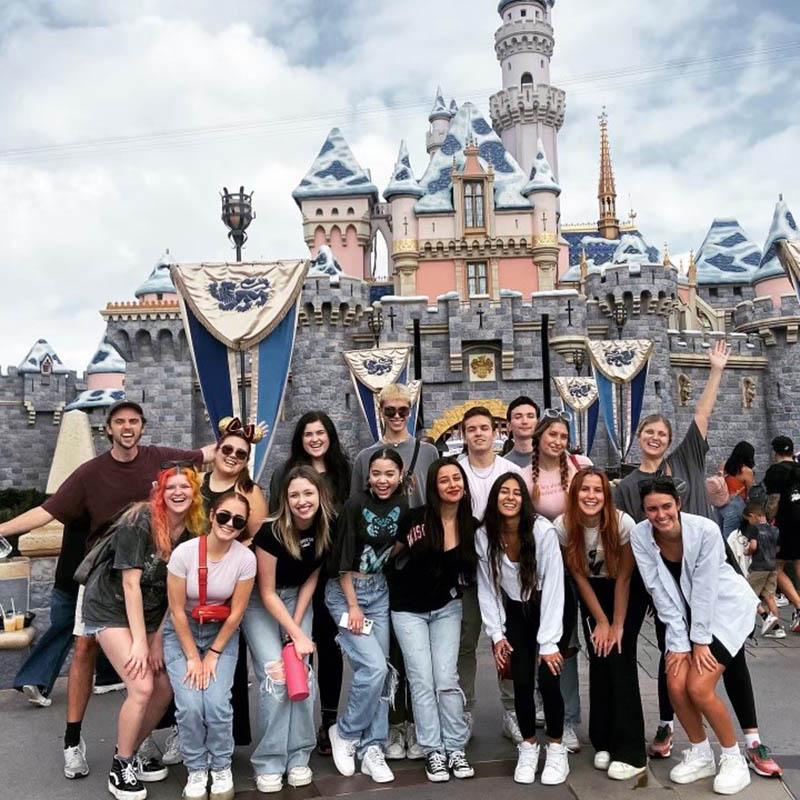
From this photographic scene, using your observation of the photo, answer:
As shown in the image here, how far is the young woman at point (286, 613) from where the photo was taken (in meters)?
3.24

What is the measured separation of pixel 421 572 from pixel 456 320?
16.7 m

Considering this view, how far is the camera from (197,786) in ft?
10.2

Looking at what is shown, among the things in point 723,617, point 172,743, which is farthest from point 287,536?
point 723,617

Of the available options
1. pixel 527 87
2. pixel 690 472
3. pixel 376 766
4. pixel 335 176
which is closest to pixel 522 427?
pixel 690 472

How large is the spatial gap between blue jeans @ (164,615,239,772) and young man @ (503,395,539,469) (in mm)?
1806

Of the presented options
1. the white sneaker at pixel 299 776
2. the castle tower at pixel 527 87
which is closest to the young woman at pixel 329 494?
the white sneaker at pixel 299 776

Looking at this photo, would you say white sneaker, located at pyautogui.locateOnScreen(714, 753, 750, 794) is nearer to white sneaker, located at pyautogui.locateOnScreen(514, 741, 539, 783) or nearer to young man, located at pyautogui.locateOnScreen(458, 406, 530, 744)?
white sneaker, located at pyautogui.locateOnScreen(514, 741, 539, 783)

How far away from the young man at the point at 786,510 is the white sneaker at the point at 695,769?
122 inches

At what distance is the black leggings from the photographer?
3268 mm

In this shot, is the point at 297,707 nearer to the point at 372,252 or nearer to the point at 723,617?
the point at 723,617

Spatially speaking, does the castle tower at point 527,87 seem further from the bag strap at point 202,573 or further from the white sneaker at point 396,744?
the bag strap at point 202,573

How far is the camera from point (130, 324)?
72.2ft

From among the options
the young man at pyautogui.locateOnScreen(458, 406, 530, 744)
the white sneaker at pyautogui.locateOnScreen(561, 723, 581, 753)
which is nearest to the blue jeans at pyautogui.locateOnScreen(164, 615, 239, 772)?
the young man at pyautogui.locateOnScreen(458, 406, 530, 744)

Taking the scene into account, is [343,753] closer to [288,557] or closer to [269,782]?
[269,782]
